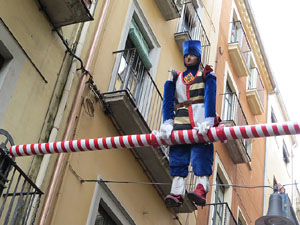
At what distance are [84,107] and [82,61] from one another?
2.53ft

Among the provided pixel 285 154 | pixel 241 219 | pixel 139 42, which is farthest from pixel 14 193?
pixel 285 154

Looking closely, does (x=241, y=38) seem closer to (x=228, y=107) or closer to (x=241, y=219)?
(x=228, y=107)

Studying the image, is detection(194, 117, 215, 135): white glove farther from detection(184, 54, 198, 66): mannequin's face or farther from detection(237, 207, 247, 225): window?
detection(237, 207, 247, 225): window

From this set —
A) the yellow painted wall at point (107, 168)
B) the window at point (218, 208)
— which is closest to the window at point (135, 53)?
the yellow painted wall at point (107, 168)

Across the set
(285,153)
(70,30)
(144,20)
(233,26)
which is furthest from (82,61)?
(285,153)

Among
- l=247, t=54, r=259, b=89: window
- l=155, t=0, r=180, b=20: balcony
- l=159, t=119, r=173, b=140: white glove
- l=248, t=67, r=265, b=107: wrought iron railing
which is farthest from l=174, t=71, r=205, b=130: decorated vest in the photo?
l=247, t=54, r=259, b=89: window

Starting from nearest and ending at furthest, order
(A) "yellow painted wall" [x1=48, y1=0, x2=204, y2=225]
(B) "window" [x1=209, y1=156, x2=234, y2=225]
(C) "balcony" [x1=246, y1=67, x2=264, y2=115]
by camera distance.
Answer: (A) "yellow painted wall" [x1=48, y1=0, x2=204, y2=225] < (B) "window" [x1=209, y1=156, x2=234, y2=225] < (C) "balcony" [x1=246, y1=67, x2=264, y2=115]

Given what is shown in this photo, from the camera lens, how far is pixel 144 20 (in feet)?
37.2

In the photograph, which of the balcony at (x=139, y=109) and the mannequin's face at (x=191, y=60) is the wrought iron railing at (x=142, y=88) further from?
the mannequin's face at (x=191, y=60)

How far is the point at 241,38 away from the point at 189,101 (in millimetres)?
12722

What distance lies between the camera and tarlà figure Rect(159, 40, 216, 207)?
228 inches

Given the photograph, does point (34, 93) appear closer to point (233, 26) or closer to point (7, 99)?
point (7, 99)

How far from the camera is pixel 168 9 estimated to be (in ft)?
39.9

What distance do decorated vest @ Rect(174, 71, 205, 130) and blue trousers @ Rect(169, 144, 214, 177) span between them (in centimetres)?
27
